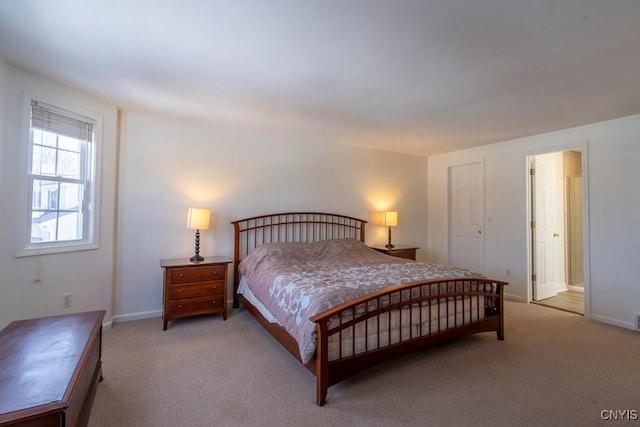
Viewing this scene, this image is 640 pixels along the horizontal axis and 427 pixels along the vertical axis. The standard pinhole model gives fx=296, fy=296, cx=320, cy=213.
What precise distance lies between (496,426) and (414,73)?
2519 mm

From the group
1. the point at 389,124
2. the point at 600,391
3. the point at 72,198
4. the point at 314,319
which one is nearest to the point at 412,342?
the point at 314,319

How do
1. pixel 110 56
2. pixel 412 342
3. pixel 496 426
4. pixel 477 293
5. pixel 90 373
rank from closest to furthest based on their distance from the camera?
pixel 496 426 → pixel 90 373 → pixel 110 56 → pixel 412 342 → pixel 477 293

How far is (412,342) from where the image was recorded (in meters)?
2.40

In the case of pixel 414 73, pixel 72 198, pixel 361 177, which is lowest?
pixel 72 198

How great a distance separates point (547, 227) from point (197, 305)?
17.0 feet

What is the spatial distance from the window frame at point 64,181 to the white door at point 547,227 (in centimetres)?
567

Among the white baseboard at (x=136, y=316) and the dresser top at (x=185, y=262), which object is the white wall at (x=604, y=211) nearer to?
the dresser top at (x=185, y=262)

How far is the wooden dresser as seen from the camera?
3.80 ft

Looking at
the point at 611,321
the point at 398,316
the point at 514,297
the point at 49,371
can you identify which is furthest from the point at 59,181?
the point at 611,321

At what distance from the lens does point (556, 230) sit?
482cm

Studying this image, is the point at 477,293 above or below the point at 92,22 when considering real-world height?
below

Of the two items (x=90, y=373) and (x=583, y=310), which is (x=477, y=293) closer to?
(x=583, y=310)

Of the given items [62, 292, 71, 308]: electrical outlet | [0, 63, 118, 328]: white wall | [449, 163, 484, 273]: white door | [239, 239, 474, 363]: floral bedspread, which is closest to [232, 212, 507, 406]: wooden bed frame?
[239, 239, 474, 363]: floral bedspread

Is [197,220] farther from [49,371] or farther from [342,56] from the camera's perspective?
[342,56]
